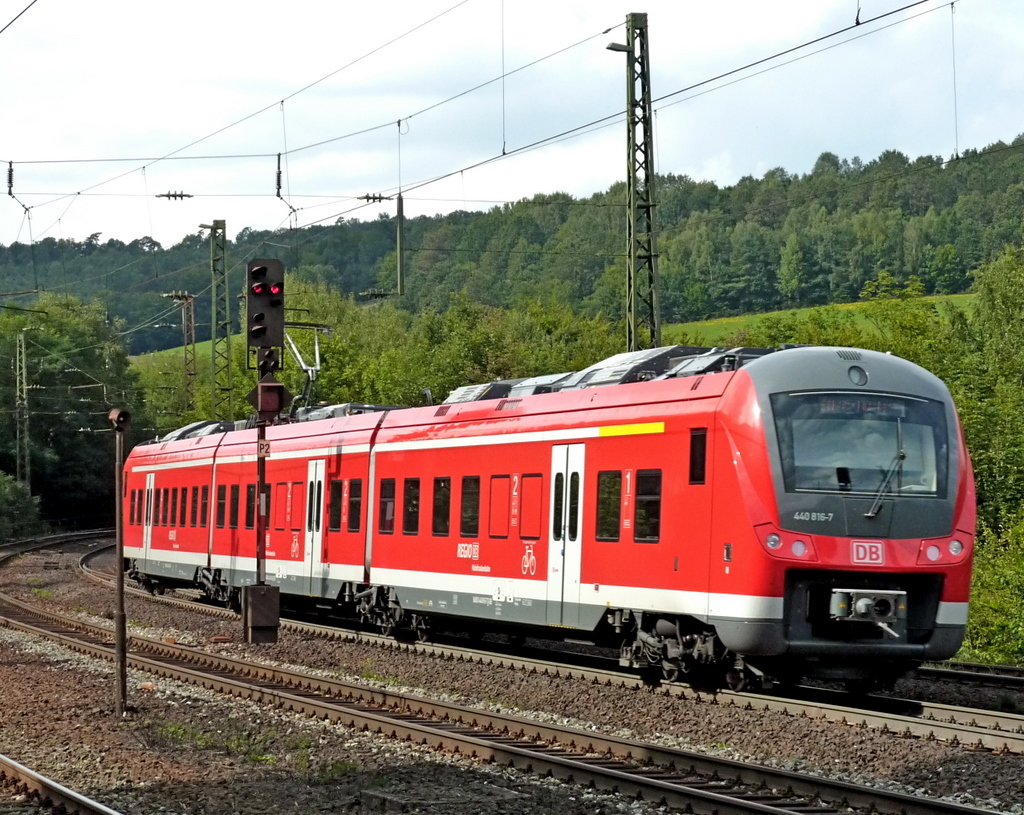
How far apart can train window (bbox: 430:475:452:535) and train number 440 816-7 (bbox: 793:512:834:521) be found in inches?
255

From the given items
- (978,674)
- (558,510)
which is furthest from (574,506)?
(978,674)

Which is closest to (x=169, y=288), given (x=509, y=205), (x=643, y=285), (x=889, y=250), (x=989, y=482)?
(x=509, y=205)

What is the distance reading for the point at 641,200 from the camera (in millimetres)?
20531

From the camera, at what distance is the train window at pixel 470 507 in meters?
17.1

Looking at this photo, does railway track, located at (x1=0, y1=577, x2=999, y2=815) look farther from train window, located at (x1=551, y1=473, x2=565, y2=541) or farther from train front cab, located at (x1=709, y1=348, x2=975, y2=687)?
train window, located at (x1=551, y1=473, x2=565, y2=541)

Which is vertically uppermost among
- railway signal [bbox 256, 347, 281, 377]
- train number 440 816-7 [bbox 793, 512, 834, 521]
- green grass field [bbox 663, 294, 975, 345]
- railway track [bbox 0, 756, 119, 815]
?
green grass field [bbox 663, 294, 975, 345]

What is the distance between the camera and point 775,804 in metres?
8.48

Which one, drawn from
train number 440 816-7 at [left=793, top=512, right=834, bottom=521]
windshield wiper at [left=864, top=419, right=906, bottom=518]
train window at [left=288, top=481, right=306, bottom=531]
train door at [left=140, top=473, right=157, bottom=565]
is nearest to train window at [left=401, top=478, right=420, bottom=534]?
train window at [left=288, top=481, right=306, bottom=531]

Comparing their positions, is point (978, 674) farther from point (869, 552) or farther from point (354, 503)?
point (354, 503)

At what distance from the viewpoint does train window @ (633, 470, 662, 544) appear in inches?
536

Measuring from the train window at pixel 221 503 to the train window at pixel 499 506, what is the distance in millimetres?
10911

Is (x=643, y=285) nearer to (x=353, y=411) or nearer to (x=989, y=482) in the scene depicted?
(x=353, y=411)

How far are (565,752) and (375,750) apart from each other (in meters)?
1.52

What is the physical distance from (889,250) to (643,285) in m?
63.9
